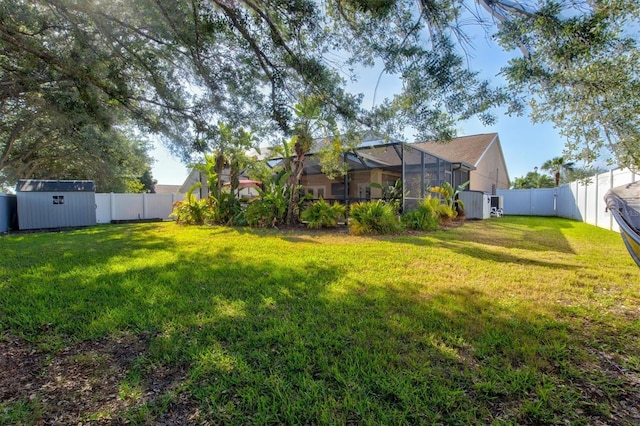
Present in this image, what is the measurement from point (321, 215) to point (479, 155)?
14.9 meters

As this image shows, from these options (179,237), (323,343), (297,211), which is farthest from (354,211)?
(323,343)

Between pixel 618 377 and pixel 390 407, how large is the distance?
1.71 metres

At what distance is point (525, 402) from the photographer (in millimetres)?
1898

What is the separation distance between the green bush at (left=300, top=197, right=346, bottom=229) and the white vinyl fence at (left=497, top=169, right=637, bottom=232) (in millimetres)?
6628

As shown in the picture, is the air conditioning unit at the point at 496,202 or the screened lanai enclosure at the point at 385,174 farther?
the air conditioning unit at the point at 496,202

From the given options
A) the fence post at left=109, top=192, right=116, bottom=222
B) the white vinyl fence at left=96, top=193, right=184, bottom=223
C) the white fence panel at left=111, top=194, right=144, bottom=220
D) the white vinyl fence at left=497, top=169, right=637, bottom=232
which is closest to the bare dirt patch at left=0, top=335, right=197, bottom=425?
the white vinyl fence at left=497, top=169, right=637, bottom=232

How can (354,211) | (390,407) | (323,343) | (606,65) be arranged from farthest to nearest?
(354,211)
(606,65)
(323,343)
(390,407)

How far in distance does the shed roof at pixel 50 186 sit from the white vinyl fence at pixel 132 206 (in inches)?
75.6

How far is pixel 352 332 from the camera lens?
2.81 metres

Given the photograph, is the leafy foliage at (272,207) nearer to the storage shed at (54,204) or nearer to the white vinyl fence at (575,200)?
the white vinyl fence at (575,200)

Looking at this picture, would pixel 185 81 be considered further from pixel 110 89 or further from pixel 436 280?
pixel 436 280

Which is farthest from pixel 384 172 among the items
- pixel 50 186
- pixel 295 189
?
pixel 50 186

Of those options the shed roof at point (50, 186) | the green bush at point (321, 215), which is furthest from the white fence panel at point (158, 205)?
the green bush at point (321, 215)

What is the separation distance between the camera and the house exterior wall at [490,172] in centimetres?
2017
